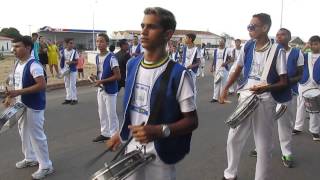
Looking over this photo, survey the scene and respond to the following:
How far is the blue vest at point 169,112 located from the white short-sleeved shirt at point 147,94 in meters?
0.03

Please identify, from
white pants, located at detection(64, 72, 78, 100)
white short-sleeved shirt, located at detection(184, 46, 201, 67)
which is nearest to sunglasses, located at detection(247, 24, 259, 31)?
white short-sleeved shirt, located at detection(184, 46, 201, 67)

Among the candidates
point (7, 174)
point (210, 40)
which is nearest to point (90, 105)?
point (7, 174)

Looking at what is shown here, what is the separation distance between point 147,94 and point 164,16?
1.89 feet

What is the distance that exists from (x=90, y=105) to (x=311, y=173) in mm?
7148

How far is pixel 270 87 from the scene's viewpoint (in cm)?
462

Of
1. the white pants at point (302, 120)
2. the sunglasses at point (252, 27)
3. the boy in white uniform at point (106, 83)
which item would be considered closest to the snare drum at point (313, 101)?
the white pants at point (302, 120)

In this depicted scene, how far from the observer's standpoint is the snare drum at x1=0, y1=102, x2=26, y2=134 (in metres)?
5.05

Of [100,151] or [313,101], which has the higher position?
[313,101]

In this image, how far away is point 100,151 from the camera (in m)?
6.75

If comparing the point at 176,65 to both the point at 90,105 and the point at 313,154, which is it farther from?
the point at 90,105

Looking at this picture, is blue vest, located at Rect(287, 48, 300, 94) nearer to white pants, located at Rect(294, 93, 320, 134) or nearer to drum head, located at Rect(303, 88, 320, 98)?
drum head, located at Rect(303, 88, 320, 98)

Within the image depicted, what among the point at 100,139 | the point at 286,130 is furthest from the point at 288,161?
the point at 100,139

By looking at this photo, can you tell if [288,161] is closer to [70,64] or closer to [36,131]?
[36,131]

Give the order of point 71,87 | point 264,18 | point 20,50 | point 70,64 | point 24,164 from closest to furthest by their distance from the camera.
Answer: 1. point 264,18
2. point 20,50
3. point 24,164
4. point 71,87
5. point 70,64
